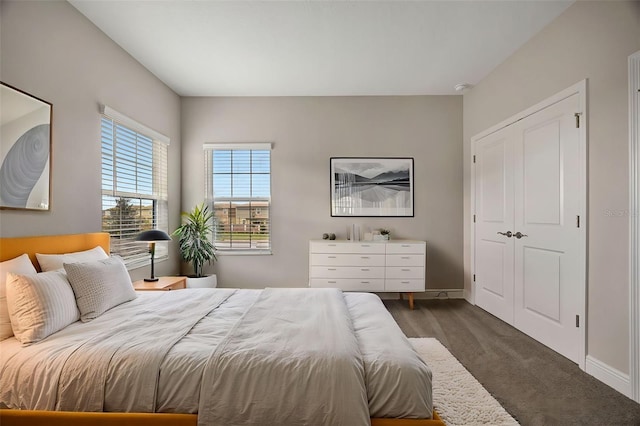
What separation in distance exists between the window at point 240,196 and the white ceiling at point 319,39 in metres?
0.97

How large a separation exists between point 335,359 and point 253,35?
2817 mm

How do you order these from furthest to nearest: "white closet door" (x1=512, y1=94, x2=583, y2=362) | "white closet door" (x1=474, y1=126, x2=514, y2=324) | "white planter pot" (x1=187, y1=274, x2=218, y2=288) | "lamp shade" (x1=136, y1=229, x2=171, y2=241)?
"white planter pot" (x1=187, y1=274, x2=218, y2=288) < "white closet door" (x1=474, y1=126, x2=514, y2=324) < "lamp shade" (x1=136, y1=229, x2=171, y2=241) < "white closet door" (x1=512, y1=94, x2=583, y2=362)

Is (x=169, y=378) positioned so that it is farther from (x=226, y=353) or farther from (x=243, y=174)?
(x=243, y=174)

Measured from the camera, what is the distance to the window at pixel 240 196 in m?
4.38

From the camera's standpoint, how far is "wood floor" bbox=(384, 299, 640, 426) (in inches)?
72.7

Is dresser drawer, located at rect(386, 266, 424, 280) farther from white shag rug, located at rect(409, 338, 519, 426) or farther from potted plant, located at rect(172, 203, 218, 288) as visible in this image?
potted plant, located at rect(172, 203, 218, 288)

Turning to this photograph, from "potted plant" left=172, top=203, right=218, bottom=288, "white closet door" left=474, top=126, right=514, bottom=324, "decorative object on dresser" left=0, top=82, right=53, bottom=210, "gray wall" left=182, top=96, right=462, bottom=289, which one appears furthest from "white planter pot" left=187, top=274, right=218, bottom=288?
"white closet door" left=474, top=126, right=514, bottom=324

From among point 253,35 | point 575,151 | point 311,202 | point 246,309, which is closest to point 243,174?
point 311,202

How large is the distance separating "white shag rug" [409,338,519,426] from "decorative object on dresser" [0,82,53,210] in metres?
2.97

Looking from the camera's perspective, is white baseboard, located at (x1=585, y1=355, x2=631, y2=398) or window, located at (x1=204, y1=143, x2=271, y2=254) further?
window, located at (x1=204, y1=143, x2=271, y2=254)

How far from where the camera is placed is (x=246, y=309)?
210 centimetres

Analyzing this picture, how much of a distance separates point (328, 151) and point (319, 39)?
164 centimetres

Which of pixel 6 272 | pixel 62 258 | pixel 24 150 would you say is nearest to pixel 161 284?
pixel 62 258

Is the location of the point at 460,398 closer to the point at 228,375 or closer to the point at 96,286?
the point at 228,375
